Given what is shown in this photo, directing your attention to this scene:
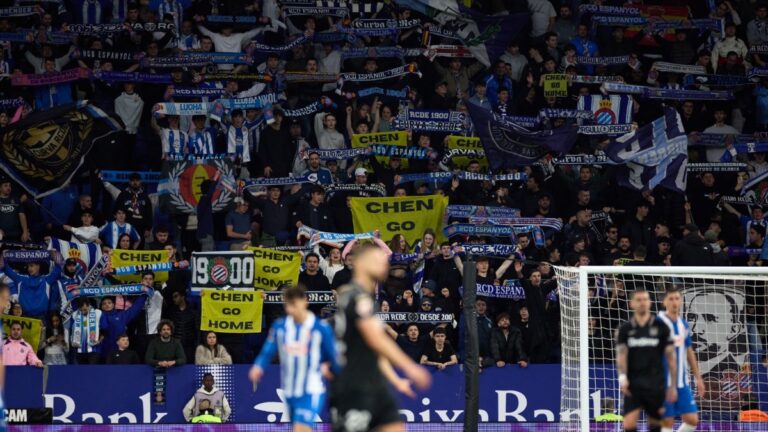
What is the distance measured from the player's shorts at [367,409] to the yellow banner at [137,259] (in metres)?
10.7

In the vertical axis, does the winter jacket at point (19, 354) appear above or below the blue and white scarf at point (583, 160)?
below

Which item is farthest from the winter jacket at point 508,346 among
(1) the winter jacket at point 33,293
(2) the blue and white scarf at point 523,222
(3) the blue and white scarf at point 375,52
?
(1) the winter jacket at point 33,293

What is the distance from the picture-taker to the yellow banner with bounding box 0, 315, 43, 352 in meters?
19.2

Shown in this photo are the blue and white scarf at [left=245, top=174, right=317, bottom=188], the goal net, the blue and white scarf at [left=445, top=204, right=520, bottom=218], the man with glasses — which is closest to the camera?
the goal net

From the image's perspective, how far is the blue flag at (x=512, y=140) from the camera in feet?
71.9

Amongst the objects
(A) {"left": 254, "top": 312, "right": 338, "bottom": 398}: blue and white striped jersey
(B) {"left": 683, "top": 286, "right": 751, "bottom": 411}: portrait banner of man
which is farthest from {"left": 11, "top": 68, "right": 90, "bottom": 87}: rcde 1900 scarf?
(A) {"left": 254, "top": 312, "right": 338, "bottom": 398}: blue and white striped jersey

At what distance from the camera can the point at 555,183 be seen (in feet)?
73.6

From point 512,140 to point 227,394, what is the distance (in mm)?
6393

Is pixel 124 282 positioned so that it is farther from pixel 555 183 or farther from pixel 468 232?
pixel 555 183

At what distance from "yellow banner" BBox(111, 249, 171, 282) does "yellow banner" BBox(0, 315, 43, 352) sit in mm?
1418

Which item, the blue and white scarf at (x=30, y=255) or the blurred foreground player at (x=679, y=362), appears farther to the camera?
the blue and white scarf at (x=30, y=255)

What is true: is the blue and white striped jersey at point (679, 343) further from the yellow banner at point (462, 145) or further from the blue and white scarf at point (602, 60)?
the blue and white scarf at point (602, 60)

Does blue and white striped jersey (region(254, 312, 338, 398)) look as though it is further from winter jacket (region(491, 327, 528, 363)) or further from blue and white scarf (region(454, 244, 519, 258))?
blue and white scarf (region(454, 244, 519, 258))

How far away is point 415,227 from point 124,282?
4567 millimetres
